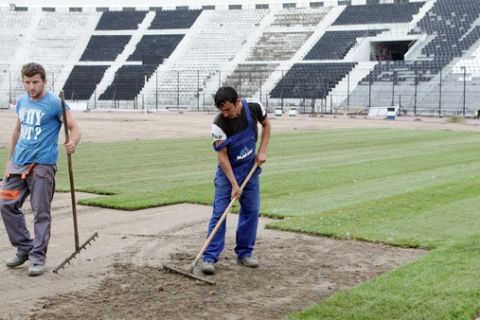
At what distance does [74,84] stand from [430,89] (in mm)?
36361

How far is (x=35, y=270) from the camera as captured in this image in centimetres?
730

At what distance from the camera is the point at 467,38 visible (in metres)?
65.4

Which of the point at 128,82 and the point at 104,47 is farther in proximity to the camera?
the point at 104,47

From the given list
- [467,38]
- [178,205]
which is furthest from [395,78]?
[178,205]

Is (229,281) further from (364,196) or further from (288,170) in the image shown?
(288,170)

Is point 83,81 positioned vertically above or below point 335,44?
below

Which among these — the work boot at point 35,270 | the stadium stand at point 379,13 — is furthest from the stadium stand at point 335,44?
the work boot at point 35,270

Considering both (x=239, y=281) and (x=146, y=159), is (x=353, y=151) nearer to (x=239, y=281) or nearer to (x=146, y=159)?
(x=146, y=159)

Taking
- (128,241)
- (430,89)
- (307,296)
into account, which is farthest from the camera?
(430,89)

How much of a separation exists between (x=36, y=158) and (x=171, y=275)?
1777mm

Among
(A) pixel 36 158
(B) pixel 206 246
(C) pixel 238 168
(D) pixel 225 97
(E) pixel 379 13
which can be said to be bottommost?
(B) pixel 206 246

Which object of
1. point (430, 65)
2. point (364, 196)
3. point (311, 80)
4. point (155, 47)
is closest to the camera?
point (364, 196)

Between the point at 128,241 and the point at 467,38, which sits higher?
the point at 467,38

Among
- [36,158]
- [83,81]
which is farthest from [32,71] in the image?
[83,81]
